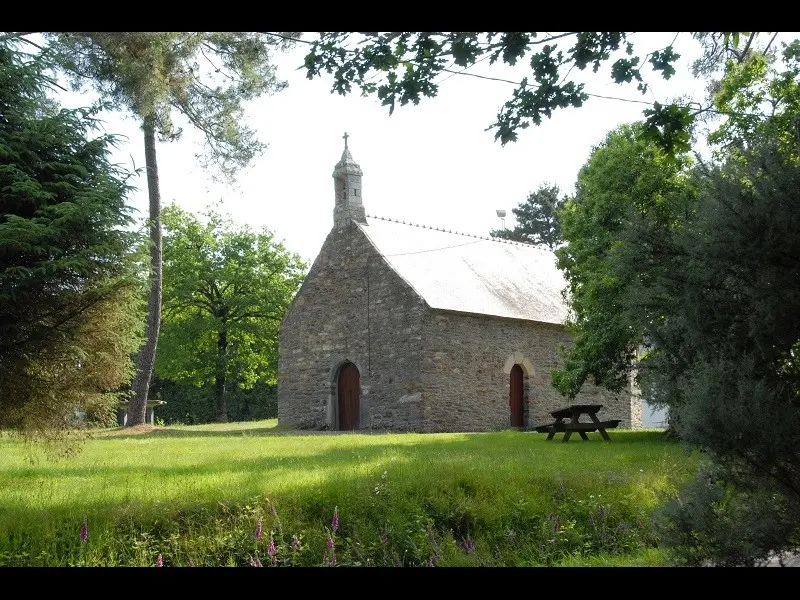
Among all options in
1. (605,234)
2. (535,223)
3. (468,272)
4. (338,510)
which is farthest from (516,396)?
A: (535,223)

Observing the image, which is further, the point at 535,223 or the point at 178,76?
the point at 535,223

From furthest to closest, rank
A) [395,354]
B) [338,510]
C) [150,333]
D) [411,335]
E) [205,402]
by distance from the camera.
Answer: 1. [205,402]
2. [395,354]
3. [411,335]
4. [150,333]
5. [338,510]

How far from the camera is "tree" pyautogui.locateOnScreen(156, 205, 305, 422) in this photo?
3678 centimetres

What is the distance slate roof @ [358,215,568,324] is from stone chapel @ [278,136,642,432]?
0.06 meters

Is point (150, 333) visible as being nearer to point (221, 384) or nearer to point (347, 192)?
point (347, 192)

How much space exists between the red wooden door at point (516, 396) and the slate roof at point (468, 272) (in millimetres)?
1772

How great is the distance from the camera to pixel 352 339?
24656 millimetres

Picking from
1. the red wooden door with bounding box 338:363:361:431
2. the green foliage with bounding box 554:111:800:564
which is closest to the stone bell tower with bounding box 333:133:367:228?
the red wooden door with bounding box 338:363:361:431

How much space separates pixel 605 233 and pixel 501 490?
34.1 feet

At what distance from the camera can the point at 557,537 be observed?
8953mm

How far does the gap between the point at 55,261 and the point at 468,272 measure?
17513 millimetres
